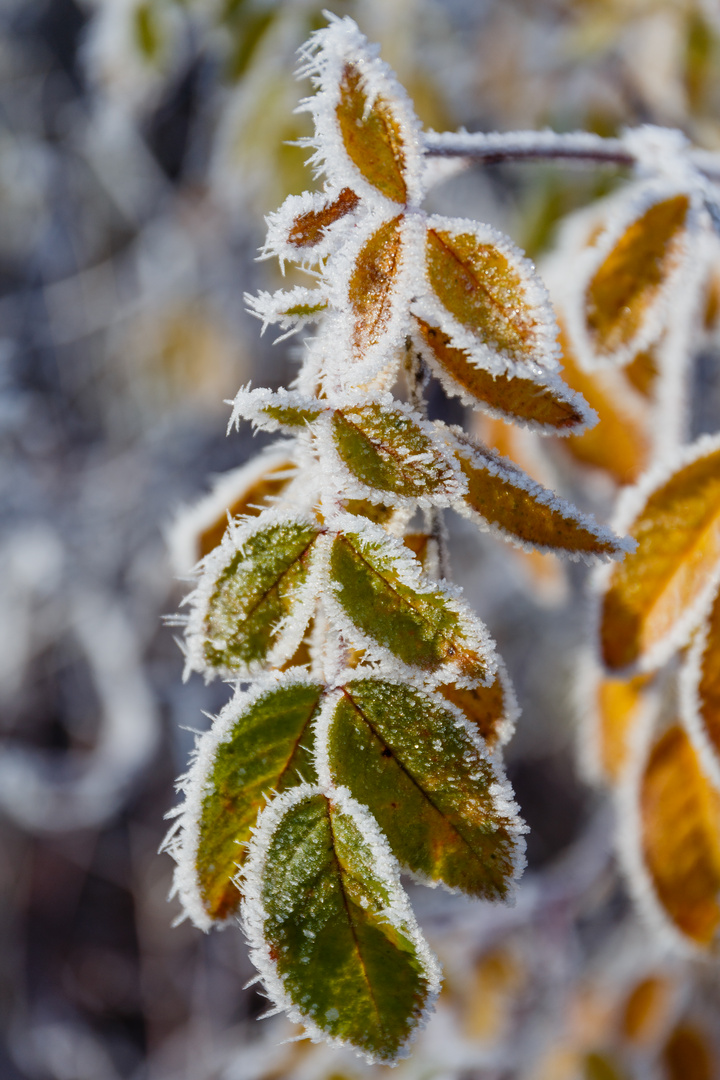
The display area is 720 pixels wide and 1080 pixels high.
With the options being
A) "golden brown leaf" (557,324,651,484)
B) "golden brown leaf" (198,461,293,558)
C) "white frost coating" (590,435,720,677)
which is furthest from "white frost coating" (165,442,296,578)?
"golden brown leaf" (557,324,651,484)

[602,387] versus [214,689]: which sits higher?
[602,387]

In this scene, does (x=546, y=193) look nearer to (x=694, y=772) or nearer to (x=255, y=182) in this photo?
(x=255, y=182)

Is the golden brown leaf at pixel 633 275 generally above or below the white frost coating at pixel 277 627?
above

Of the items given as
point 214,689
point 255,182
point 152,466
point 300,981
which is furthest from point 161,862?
point 300,981

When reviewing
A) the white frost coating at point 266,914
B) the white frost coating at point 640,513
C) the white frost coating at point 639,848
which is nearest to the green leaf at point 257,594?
the white frost coating at point 266,914

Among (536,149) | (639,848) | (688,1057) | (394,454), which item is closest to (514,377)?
(394,454)

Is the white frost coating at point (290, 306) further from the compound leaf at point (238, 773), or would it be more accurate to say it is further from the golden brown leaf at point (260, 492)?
the compound leaf at point (238, 773)
